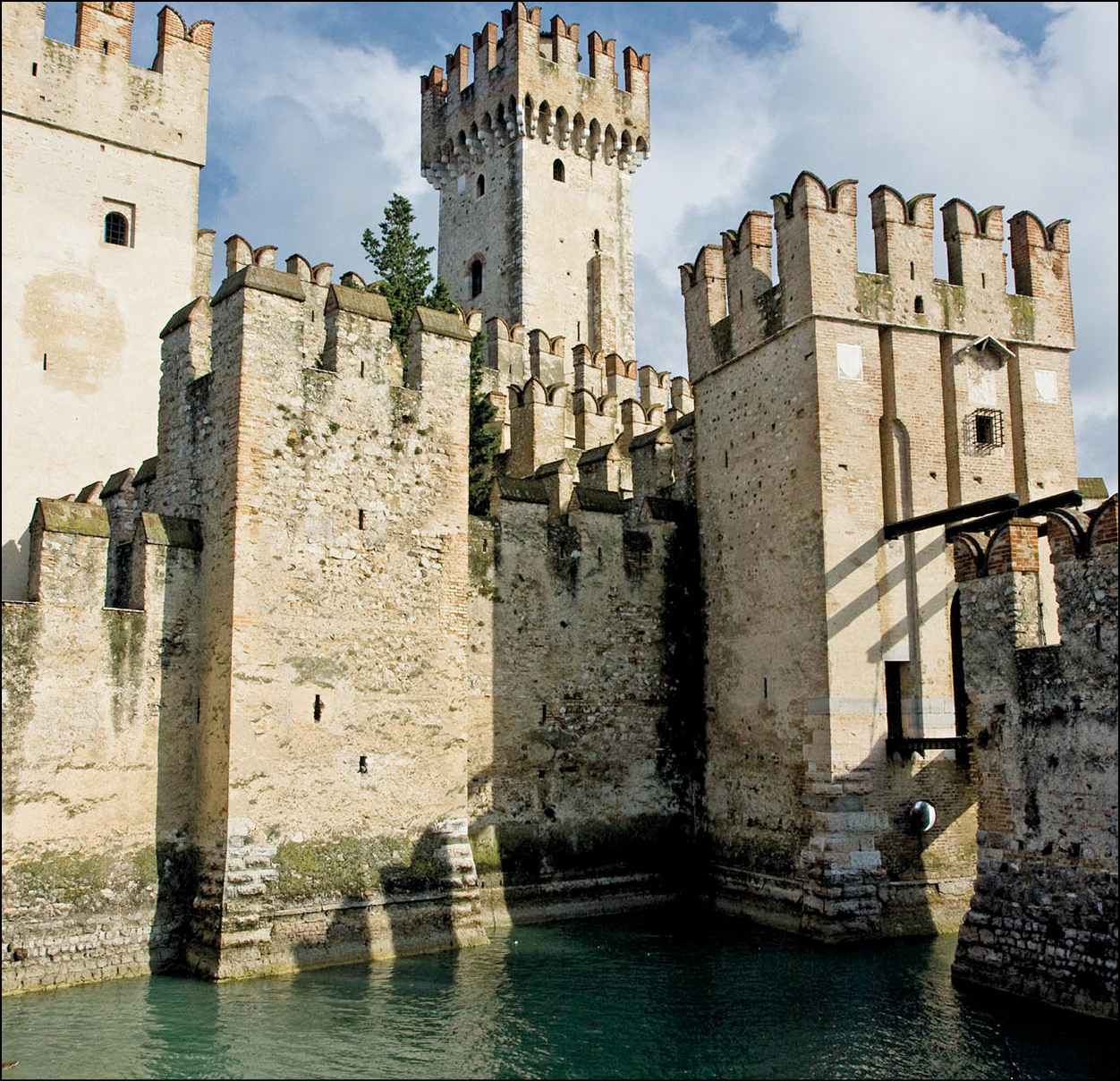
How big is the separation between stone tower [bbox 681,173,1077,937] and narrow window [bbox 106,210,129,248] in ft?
33.9

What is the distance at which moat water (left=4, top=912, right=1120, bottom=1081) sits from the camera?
33.1 feet

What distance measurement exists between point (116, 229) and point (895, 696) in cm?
1491

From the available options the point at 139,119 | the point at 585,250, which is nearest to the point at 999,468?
the point at 139,119

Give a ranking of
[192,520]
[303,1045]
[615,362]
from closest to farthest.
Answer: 1. [303,1045]
2. [192,520]
3. [615,362]

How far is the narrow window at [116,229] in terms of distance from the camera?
19589mm

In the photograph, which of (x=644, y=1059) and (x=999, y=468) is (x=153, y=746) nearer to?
(x=644, y=1059)

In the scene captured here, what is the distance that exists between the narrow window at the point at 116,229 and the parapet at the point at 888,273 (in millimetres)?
10105

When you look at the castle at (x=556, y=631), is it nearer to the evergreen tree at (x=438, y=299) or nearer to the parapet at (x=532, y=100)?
the evergreen tree at (x=438, y=299)

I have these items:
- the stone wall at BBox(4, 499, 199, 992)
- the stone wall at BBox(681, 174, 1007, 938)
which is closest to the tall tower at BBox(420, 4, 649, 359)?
the stone wall at BBox(681, 174, 1007, 938)

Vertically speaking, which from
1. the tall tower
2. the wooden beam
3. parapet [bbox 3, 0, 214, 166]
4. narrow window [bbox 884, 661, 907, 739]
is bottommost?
narrow window [bbox 884, 661, 907, 739]

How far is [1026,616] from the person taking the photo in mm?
12938

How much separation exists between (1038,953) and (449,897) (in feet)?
22.2

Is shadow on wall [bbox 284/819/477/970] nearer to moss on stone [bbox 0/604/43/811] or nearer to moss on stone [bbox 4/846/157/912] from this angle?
moss on stone [bbox 4/846/157/912]

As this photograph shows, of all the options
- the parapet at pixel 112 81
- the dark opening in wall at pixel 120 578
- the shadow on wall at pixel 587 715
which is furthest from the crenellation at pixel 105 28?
the shadow on wall at pixel 587 715
